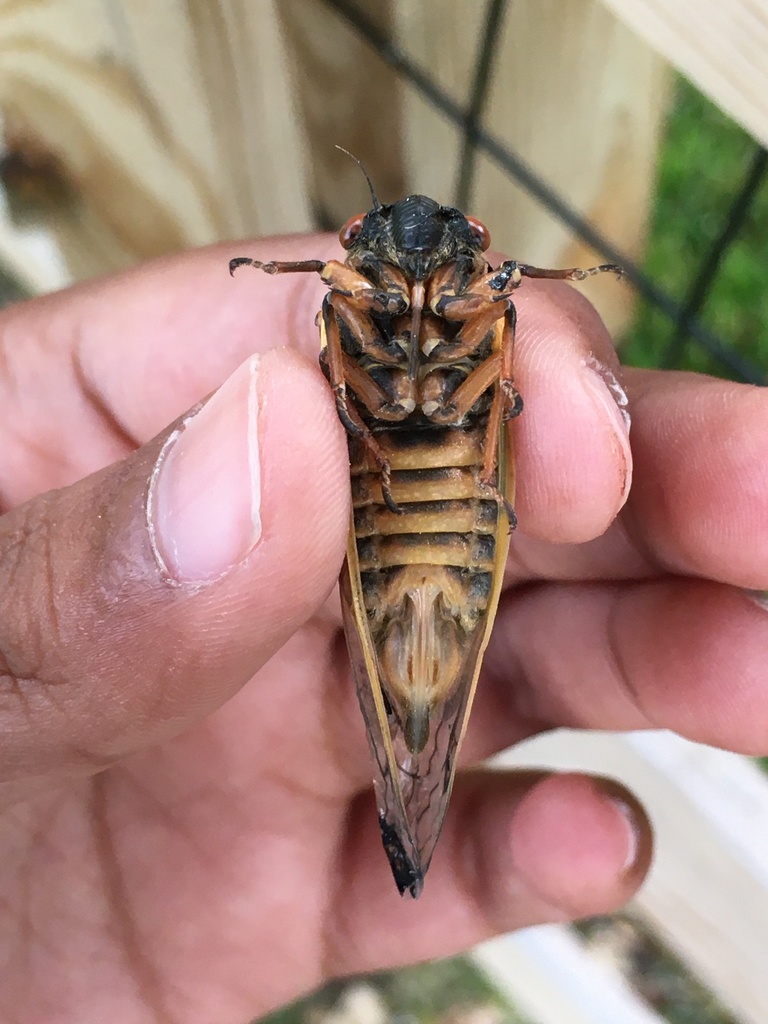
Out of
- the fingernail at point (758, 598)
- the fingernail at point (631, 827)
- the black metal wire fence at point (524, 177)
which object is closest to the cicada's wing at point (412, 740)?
the fingernail at point (631, 827)

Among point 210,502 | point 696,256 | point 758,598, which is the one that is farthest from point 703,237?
point 210,502

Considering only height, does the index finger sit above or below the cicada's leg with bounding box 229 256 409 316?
below

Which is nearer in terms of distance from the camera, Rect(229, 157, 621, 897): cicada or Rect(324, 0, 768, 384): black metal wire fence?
Rect(229, 157, 621, 897): cicada

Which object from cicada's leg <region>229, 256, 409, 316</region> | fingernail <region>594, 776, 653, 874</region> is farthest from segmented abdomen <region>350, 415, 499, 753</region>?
fingernail <region>594, 776, 653, 874</region>

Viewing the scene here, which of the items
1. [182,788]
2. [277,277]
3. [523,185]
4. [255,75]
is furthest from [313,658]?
[255,75]

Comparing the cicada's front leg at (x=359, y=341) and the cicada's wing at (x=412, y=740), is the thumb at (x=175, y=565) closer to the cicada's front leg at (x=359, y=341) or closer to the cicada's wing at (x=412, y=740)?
the cicada's front leg at (x=359, y=341)

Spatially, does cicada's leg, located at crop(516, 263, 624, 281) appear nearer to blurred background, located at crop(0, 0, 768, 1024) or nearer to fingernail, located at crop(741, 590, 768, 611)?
blurred background, located at crop(0, 0, 768, 1024)
